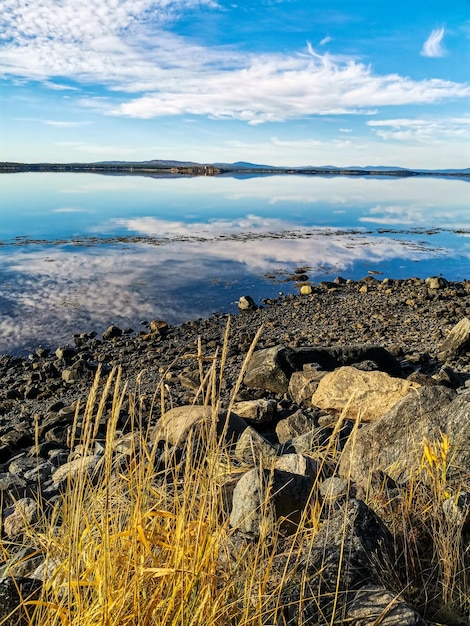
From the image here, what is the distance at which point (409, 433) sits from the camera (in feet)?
14.0

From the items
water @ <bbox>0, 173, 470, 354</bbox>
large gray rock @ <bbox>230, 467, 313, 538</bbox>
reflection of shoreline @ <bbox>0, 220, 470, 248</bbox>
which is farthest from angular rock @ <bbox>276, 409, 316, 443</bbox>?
reflection of shoreline @ <bbox>0, 220, 470, 248</bbox>

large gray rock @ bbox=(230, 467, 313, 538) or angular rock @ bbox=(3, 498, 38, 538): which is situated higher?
large gray rock @ bbox=(230, 467, 313, 538)

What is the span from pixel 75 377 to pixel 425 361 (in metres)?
7.53

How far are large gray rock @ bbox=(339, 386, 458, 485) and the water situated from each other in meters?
11.3

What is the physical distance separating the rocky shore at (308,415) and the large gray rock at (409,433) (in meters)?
0.01

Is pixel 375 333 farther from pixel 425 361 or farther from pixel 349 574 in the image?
pixel 349 574

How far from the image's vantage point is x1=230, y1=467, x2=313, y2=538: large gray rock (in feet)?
10.1

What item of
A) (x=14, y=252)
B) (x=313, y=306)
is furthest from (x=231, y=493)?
(x=14, y=252)

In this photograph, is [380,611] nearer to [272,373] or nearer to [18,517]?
[18,517]

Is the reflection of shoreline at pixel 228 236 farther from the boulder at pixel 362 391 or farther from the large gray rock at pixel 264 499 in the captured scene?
the large gray rock at pixel 264 499

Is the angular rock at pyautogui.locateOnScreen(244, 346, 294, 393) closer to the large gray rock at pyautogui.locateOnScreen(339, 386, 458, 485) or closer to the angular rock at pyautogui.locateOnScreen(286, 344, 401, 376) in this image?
the angular rock at pyautogui.locateOnScreen(286, 344, 401, 376)

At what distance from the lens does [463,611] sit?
8.27 feet

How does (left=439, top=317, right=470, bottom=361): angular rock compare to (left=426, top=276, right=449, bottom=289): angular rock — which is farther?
(left=426, top=276, right=449, bottom=289): angular rock

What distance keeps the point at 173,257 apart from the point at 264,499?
83.4ft
